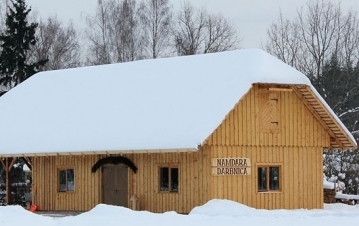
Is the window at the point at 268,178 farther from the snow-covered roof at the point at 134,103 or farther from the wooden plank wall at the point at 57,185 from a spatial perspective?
the wooden plank wall at the point at 57,185

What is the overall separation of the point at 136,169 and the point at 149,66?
5657mm

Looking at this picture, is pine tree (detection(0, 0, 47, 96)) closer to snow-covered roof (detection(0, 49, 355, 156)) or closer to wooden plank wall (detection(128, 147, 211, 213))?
snow-covered roof (detection(0, 49, 355, 156))

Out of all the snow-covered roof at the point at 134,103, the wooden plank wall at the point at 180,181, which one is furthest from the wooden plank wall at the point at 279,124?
the wooden plank wall at the point at 180,181

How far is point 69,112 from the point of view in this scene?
4169cm

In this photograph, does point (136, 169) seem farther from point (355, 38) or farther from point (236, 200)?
point (355, 38)

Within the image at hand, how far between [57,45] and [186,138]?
46.0 m

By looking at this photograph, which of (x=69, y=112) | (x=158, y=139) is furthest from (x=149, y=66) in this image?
(x=158, y=139)

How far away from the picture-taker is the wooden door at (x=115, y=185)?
128 feet

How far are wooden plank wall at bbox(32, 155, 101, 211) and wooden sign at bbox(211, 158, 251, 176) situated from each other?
5.69 m

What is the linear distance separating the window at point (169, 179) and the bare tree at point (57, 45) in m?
40.3

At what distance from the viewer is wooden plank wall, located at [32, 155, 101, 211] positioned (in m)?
39.8


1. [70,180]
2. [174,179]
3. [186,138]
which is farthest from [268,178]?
[70,180]

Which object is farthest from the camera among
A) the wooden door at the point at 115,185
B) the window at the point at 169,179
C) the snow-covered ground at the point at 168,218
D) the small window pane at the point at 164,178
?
the wooden door at the point at 115,185

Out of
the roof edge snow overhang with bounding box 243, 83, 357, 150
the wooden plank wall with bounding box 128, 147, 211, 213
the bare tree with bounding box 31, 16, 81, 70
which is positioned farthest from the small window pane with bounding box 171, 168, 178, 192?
the bare tree with bounding box 31, 16, 81, 70
